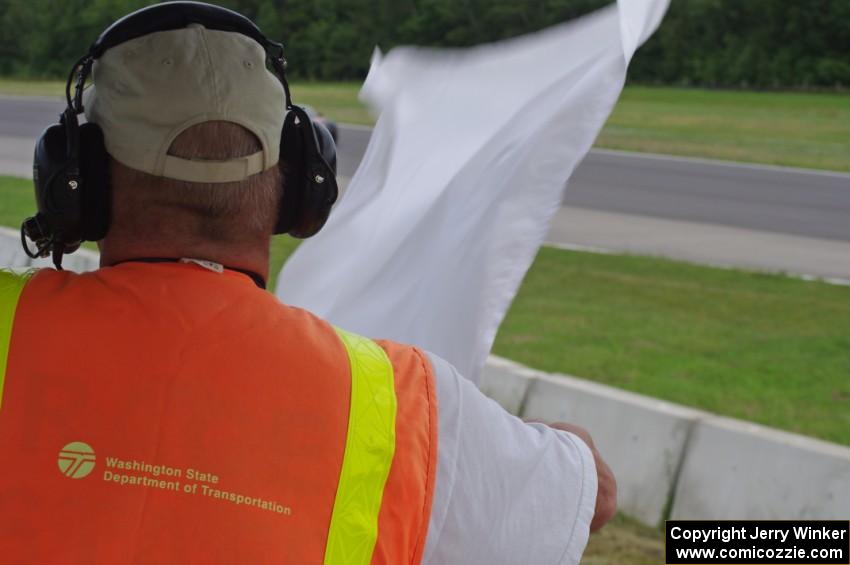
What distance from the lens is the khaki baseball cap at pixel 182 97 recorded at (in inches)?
68.0

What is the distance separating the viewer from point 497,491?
A: 67.8 inches

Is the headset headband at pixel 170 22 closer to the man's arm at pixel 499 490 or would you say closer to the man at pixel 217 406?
the man at pixel 217 406

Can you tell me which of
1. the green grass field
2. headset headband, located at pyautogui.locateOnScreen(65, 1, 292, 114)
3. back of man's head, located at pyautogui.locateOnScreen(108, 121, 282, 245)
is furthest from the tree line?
the green grass field

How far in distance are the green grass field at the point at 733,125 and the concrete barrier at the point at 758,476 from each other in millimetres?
16360

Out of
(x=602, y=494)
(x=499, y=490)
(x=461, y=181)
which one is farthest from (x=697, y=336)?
(x=499, y=490)

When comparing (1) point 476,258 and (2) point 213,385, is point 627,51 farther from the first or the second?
(2) point 213,385

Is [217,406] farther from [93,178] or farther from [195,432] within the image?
[93,178]

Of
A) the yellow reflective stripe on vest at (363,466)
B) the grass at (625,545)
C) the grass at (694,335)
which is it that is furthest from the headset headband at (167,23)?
the grass at (694,335)

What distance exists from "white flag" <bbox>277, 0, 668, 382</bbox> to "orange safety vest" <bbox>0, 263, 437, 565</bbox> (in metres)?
0.58

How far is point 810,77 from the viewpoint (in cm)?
4428

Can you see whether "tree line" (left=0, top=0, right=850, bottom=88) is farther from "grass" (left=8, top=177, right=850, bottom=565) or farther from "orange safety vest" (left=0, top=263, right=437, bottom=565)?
"grass" (left=8, top=177, right=850, bottom=565)

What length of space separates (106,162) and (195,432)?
459 millimetres

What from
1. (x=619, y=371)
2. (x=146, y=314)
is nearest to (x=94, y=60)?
(x=146, y=314)

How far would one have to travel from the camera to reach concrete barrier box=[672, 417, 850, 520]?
436cm
